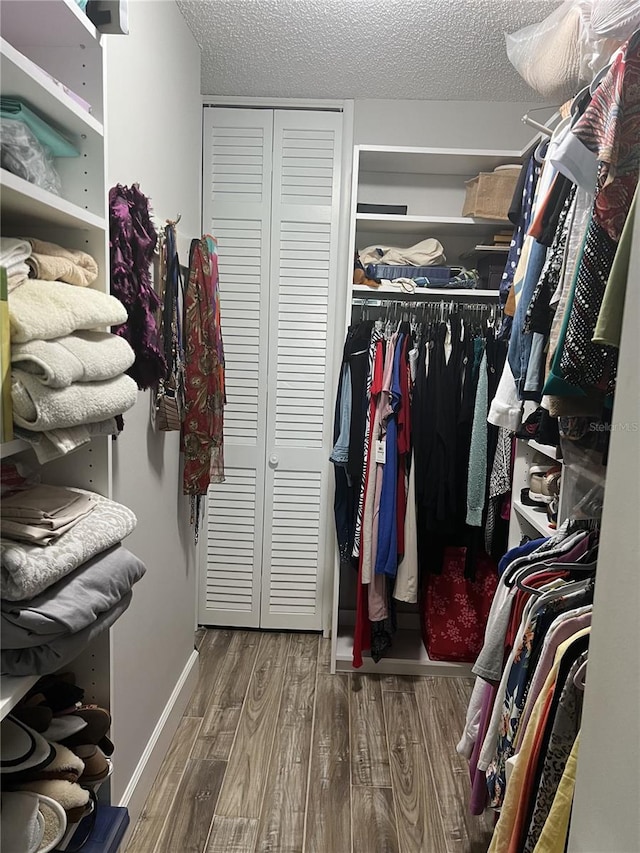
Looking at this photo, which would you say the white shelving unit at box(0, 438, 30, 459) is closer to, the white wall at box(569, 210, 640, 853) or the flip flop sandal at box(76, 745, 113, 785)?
the flip flop sandal at box(76, 745, 113, 785)

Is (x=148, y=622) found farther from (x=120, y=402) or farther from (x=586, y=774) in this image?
(x=586, y=774)

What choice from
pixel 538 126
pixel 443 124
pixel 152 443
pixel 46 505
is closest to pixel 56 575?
pixel 46 505

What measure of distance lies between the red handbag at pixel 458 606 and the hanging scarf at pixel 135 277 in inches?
72.6

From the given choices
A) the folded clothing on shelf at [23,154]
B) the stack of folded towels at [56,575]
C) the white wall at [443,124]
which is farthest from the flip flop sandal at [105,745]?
the white wall at [443,124]

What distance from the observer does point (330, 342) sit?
10.1ft

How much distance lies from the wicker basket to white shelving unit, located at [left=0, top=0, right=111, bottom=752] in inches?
76.4

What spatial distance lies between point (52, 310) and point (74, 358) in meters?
0.08

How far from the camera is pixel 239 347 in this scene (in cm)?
310

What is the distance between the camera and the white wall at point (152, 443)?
1.76 meters

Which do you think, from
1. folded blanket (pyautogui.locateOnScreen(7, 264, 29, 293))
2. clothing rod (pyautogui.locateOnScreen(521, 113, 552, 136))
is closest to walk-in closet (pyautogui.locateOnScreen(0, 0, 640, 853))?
folded blanket (pyautogui.locateOnScreen(7, 264, 29, 293))

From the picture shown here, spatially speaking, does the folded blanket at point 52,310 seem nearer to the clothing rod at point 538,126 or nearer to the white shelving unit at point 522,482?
the clothing rod at point 538,126

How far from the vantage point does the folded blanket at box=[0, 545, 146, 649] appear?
927mm

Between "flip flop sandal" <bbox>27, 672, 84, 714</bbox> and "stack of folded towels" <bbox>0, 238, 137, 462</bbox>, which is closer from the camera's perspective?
"stack of folded towels" <bbox>0, 238, 137, 462</bbox>

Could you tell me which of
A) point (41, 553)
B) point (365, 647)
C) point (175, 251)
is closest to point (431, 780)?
point (365, 647)
